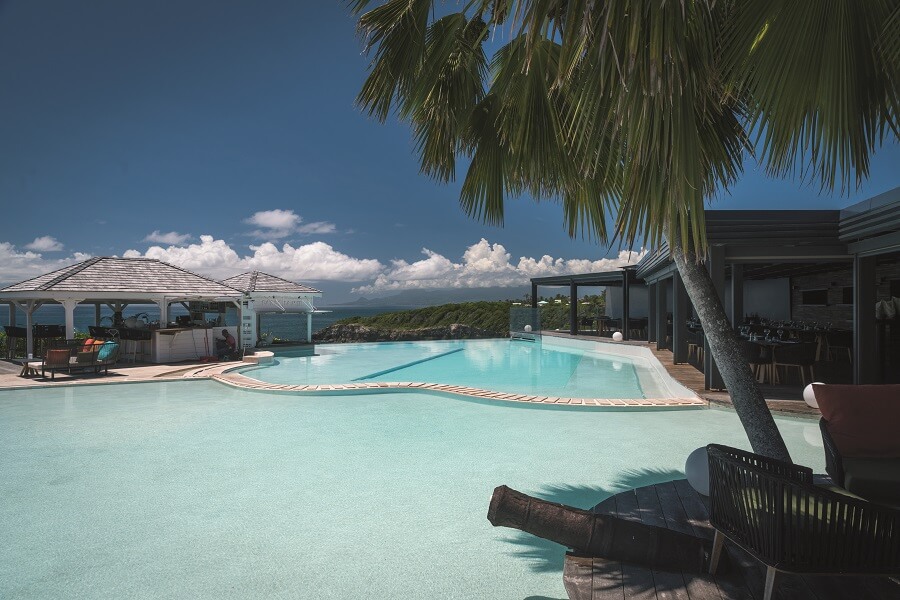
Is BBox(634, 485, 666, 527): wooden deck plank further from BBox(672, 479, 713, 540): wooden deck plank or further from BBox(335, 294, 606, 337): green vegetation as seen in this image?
BBox(335, 294, 606, 337): green vegetation

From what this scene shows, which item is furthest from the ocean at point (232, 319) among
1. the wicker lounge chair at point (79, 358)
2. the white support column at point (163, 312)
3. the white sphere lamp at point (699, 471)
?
the white sphere lamp at point (699, 471)

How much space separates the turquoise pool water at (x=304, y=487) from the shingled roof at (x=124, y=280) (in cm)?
589

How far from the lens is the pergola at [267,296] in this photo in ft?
58.3

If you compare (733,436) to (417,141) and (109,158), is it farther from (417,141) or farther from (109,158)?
(109,158)

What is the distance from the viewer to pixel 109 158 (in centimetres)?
2683

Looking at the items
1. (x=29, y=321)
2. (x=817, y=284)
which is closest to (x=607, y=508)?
(x=817, y=284)

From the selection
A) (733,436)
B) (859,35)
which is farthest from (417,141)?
(733,436)

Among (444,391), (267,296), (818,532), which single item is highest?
(267,296)

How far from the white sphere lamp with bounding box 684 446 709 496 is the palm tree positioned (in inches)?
26.6

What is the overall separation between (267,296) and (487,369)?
30.7 ft

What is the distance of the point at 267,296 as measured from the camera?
18.9m

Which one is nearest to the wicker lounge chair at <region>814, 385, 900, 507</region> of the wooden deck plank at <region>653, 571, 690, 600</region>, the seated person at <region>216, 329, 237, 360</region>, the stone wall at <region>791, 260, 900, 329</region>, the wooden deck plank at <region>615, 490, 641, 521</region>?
the wooden deck plank at <region>615, 490, 641, 521</region>

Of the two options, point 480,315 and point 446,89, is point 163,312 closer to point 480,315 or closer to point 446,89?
point 446,89

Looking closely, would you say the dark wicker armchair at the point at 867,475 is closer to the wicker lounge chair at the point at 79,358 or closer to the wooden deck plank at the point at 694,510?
the wooden deck plank at the point at 694,510
